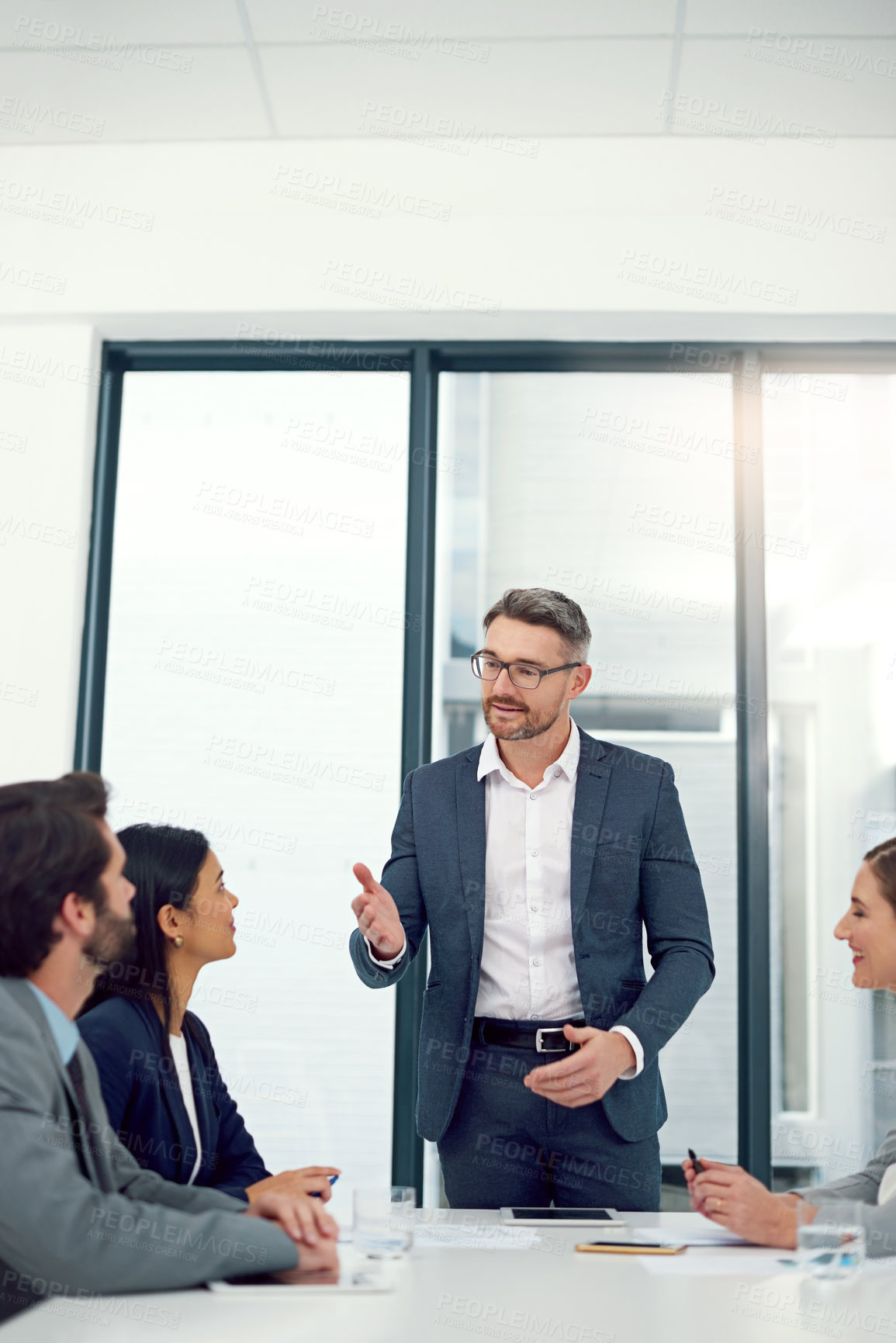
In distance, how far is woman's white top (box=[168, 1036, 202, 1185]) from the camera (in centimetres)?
198

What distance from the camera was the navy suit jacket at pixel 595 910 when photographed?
2.31 meters

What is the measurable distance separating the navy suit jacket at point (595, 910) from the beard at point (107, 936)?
810mm

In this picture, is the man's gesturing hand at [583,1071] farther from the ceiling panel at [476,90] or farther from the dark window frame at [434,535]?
the ceiling panel at [476,90]

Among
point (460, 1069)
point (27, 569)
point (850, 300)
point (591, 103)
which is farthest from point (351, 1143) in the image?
point (591, 103)

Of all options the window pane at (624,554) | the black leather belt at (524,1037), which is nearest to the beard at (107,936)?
the black leather belt at (524,1037)

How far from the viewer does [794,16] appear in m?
2.95

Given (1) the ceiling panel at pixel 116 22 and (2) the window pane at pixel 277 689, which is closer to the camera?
(1) the ceiling panel at pixel 116 22

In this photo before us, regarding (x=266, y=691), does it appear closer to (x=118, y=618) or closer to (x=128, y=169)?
(x=118, y=618)

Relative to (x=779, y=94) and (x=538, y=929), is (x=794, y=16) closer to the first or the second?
(x=779, y=94)

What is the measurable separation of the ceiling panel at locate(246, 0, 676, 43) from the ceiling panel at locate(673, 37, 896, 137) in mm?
200

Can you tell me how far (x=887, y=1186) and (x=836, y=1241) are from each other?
0.24m

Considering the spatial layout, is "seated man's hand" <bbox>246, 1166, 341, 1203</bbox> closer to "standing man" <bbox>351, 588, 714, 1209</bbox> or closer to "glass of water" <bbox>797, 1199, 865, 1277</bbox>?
"standing man" <bbox>351, 588, 714, 1209</bbox>

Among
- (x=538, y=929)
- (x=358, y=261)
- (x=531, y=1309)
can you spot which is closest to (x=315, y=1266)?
(x=531, y=1309)

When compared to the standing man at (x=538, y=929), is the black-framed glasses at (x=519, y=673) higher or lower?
higher
